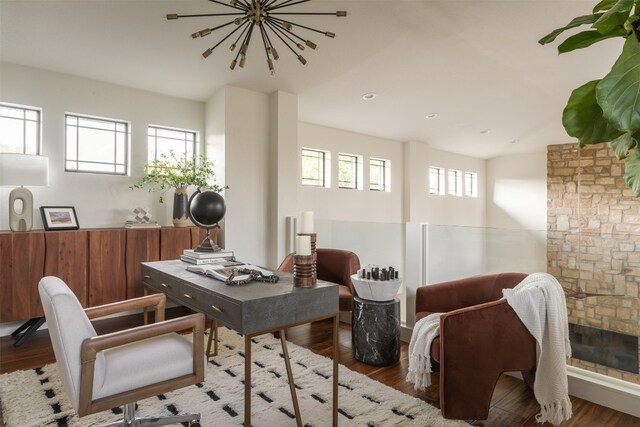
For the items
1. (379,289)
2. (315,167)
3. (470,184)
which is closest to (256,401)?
(379,289)

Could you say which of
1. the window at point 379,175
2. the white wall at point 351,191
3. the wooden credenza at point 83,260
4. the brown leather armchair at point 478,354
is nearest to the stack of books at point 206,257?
the brown leather armchair at point 478,354

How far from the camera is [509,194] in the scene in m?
8.85

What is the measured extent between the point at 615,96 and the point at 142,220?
171 inches

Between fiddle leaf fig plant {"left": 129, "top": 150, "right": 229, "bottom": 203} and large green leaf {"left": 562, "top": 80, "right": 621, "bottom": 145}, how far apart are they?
12.1 ft

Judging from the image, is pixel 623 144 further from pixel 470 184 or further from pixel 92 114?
pixel 470 184

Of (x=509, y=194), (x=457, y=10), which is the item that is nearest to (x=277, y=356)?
(x=457, y=10)

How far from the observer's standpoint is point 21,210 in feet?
11.2

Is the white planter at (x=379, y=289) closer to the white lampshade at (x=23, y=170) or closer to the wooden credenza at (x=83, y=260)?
the wooden credenza at (x=83, y=260)

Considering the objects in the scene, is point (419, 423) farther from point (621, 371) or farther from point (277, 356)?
point (621, 371)

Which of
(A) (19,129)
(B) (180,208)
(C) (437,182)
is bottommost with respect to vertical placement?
(B) (180,208)

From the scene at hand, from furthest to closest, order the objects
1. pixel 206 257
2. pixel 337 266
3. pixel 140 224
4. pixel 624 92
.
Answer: pixel 140 224 < pixel 337 266 < pixel 206 257 < pixel 624 92

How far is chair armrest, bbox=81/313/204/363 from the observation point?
1.43m

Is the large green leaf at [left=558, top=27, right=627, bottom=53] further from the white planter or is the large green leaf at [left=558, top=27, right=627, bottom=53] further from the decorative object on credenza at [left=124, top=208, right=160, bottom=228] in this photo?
the decorative object on credenza at [left=124, top=208, right=160, bottom=228]

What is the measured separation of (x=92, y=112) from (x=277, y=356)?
134 inches
